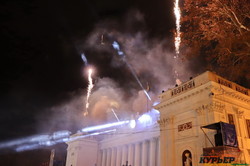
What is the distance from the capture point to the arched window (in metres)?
19.8

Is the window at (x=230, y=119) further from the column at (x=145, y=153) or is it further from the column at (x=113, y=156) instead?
the column at (x=113, y=156)

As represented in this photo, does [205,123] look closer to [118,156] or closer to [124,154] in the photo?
[124,154]

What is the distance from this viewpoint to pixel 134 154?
39969mm

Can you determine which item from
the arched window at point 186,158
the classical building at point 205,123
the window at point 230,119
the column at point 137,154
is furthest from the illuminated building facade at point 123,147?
the window at point 230,119

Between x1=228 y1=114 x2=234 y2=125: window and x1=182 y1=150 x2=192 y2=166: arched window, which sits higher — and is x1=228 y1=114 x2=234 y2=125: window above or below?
above

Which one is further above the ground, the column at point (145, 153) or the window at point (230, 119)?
the window at point (230, 119)

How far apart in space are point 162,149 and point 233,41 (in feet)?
41.7

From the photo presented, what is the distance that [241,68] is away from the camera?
19.0 metres

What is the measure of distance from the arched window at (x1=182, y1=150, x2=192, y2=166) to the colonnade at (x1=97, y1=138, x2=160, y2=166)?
45.6ft

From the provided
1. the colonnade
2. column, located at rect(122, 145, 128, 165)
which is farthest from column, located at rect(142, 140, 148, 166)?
column, located at rect(122, 145, 128, 165)

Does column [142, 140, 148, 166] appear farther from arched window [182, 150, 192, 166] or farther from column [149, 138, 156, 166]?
arched window [182, 150, 192, 166]

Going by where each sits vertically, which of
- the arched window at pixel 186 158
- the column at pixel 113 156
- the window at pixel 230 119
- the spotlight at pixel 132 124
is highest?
the spotlight at pixel 132 124

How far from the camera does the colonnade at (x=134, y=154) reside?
34.8m

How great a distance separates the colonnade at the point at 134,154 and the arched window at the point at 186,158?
13.9m
